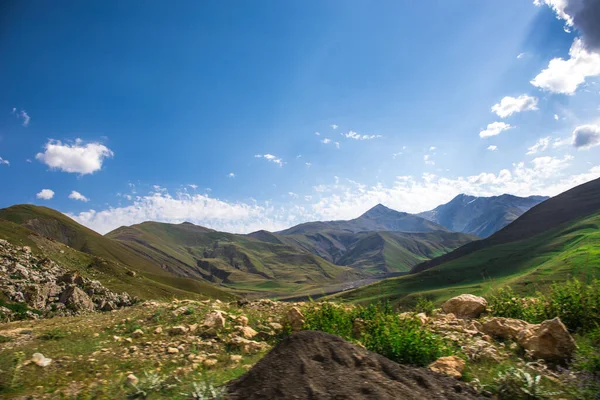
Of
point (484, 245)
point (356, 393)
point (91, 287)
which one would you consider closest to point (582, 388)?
point (356, 393)

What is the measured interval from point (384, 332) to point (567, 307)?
5637 millimetres

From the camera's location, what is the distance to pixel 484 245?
19012 cm

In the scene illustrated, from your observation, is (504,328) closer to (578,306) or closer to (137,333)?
(578,306)

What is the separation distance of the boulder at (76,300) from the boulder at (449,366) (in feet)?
104

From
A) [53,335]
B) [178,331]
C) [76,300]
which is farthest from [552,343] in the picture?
[76,300]

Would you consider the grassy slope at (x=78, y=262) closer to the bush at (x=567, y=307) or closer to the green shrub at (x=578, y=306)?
the bush at (x=567, y=307)

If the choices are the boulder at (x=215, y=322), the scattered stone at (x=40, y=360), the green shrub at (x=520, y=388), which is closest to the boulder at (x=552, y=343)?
the green shrub at (x=520, y=388)

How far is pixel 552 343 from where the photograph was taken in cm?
693

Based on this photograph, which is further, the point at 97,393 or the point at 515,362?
the point at 515,362

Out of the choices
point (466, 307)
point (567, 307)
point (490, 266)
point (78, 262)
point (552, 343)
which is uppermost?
point (78, 262)

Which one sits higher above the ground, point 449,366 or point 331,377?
point 331,377

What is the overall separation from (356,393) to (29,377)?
6.99m

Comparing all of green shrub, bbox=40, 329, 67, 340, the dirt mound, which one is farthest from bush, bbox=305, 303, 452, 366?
green shrub, bbox=40, 329, 67, 340

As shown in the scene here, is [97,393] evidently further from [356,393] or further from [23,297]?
[23,297]
